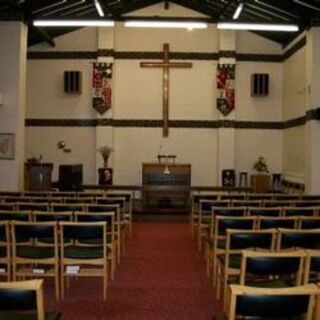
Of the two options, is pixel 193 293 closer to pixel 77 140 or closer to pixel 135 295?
pixel 135 295

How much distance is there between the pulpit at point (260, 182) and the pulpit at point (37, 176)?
5.76m

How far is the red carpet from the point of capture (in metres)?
4.90

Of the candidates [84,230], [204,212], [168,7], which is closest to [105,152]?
[168,7]

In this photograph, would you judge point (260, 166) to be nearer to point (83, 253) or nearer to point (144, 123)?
point (144, 123)

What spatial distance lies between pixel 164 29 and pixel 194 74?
164 centimetres

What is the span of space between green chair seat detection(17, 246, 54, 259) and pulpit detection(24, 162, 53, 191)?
657cm

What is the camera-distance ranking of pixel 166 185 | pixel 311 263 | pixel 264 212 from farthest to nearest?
pixel 166 185 < pixel 264 212 < pixel 311 263

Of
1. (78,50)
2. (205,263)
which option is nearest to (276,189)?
(78,50)

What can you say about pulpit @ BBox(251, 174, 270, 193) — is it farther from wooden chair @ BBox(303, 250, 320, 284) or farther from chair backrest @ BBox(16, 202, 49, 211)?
wooden chair @ BBox(303, 250, 320, 284)

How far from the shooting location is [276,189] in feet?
52.3

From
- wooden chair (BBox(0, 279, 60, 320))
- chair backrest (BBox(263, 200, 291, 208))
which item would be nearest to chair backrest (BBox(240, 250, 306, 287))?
wooden chair (BBox(0, 279, 60, 320))

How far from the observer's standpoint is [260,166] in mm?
15828

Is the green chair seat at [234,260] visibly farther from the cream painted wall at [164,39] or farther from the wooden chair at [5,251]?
the cream painted wall at [164,39]

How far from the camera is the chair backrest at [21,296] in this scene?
9.32 feet
